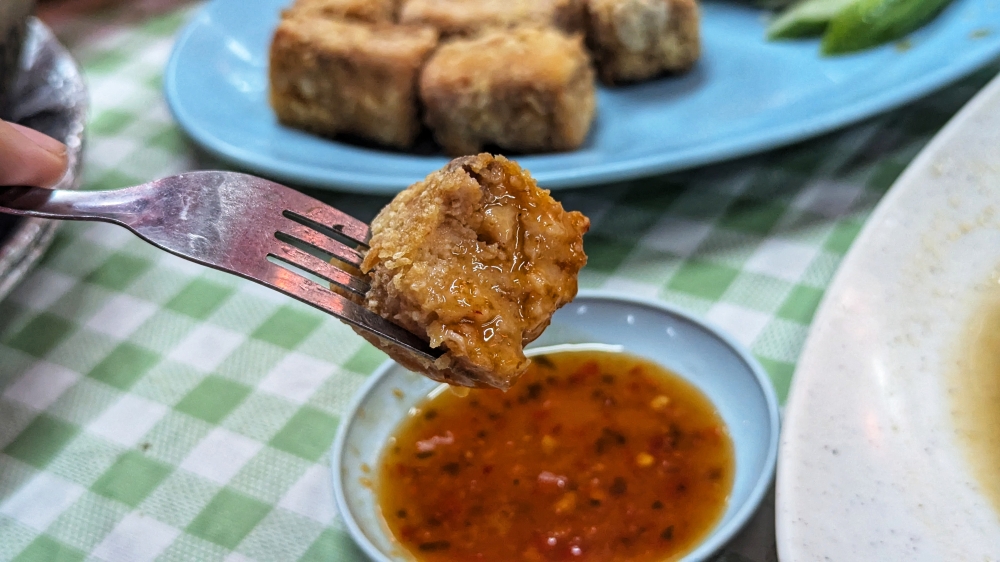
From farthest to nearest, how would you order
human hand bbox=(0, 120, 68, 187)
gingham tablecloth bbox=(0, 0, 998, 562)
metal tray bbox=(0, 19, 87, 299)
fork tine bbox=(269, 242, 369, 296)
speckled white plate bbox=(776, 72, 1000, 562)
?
metal tray bbox=(0, 19, 87, 299)
gingham tablecloth bbox=(0, 0, 998, 562)
human hand bbox=(0, 120, 68, 187)
fork tine bbox=(269, 242, 369, 296)
speckled white plate bbox=(776, 72, 1000, 562)

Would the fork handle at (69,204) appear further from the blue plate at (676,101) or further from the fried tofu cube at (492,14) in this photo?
the fried tofu cube at (492,14)

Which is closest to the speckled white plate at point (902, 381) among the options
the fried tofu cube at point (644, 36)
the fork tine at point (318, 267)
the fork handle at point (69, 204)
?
the fork tine at point (318, 267)

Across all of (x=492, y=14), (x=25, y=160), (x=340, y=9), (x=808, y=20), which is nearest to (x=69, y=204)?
(x=25, y=160)

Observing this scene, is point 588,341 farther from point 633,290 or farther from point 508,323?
point 508,323

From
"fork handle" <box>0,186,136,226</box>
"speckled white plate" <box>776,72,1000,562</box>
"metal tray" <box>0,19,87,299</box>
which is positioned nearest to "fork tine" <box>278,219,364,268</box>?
"fork handle" <box>0,186,136,226</box>

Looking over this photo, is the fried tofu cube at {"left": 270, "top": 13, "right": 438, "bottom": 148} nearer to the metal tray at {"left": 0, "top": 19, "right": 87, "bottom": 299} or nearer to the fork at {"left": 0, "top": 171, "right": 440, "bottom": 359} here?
the metal tray at {"left": 0, "top": 19, "right": 87, "bottom": 299}
